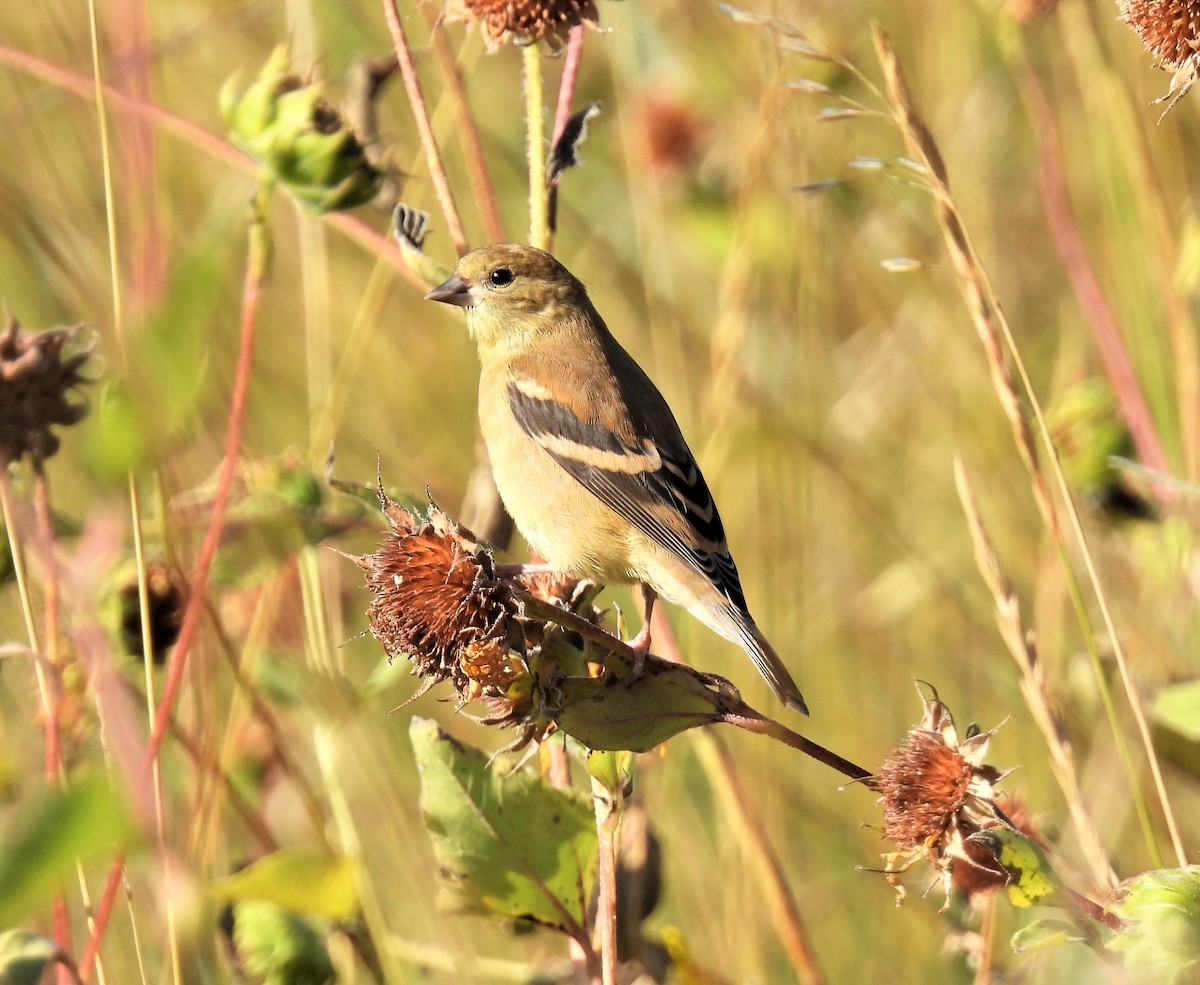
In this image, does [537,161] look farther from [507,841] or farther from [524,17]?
[507,841]

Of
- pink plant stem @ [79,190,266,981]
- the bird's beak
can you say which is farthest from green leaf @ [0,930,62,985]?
the bird's beak

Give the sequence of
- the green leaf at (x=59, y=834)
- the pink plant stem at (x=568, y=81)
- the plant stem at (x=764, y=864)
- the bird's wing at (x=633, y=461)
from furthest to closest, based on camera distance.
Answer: the bird's wing at (x=633, y=461) < the plant stem at (x=764, y=864) < the pink plant stem at (x=568, y=81) < the green leaf at (x=59, y=834)

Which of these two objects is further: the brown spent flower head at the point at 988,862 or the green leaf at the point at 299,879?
the brown spent flower head at the point at 988,862

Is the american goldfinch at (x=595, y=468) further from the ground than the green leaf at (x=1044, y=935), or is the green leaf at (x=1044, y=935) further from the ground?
the american goldfinch at (x=595, y=468)

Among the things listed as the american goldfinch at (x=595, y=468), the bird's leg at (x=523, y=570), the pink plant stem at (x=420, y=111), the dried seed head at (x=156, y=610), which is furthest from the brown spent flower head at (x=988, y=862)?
the dried seed head at (x=156, y=610)

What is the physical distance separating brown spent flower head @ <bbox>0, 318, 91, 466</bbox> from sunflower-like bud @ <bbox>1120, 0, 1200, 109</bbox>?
143 centimetres

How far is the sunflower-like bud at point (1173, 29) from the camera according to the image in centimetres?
138

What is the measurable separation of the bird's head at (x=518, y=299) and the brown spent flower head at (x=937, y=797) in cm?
154

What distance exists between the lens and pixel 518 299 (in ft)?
9.66

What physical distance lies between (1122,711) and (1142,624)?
0.79 feet

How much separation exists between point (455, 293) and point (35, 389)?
98cm

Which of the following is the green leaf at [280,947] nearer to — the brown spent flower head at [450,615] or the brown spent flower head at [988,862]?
the brown spent flower head at [450,615]

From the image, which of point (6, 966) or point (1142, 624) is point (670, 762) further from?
point (6, 966)

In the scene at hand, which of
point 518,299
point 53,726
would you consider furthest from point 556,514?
point 53,726
